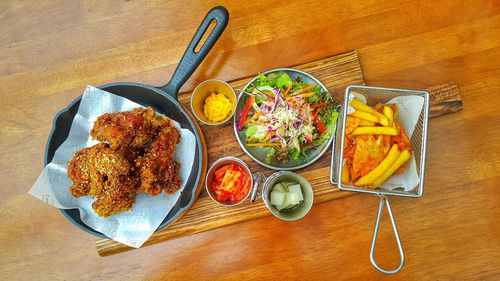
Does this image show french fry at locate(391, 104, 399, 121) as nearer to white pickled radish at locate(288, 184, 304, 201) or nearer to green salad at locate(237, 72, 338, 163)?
green salad at locate(237, 72, 338, 163)

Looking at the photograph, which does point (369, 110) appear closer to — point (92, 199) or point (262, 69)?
point (262, 69)

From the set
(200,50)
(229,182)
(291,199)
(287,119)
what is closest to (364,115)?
(287,119)

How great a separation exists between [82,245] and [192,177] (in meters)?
0.57

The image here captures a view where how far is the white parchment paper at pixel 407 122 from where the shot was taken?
57.4 inches

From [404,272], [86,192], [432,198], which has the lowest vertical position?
[404,272]

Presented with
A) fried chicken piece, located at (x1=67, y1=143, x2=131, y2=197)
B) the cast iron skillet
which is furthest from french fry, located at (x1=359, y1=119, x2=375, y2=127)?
fried chicken piece, located at (x1=67, y1=143, x2=131, y2=197)

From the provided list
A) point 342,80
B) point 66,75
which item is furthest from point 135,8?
point 342,80

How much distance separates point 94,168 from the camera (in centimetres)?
136

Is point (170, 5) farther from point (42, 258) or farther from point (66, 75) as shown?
point (42, 258)

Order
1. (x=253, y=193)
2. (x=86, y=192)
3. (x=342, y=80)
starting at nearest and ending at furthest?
1. (x=86, y=192)
2. (x=253, y=193)
3. (x=342, y=80)

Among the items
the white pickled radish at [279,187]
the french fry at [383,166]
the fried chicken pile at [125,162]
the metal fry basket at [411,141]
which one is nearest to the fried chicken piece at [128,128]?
the fried chicken pile at [125,162]

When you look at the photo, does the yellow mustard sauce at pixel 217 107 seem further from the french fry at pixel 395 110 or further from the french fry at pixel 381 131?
the french fry at pixel 395 110

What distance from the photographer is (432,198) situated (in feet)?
5.32

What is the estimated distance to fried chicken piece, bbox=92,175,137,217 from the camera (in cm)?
136
